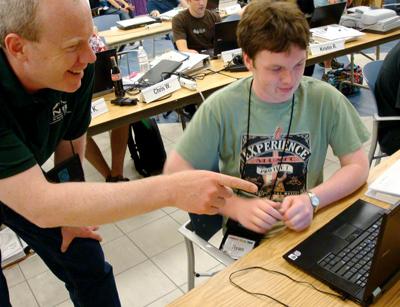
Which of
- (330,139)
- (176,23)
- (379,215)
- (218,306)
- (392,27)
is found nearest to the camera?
(218,306)

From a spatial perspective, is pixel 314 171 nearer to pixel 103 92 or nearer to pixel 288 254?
pixel 288 254

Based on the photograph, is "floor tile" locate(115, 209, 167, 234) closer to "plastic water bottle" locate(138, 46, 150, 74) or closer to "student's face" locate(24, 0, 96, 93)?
"plastic water bottle" locate(138, 46, 150, 74)

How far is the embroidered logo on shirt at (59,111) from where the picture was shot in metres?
1.18

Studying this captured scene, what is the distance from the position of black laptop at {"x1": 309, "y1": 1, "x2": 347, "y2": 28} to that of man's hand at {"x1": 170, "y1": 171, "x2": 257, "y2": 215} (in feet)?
9.91

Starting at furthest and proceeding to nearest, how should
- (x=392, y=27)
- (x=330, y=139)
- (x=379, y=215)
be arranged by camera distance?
(x=392, y=27) → (x=330, y=139) → (x=379, y=215)

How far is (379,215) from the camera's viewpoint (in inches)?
39.7

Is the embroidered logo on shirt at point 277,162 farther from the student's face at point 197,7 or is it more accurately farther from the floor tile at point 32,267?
the student's face at point 197,7

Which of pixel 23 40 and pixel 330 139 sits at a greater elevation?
pixel 23 40

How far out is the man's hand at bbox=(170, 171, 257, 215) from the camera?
31.7 inches

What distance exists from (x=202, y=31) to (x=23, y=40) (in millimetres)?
3063

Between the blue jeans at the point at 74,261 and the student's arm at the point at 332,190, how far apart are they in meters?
0.74

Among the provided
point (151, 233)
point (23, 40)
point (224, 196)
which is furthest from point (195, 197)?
point (151, 233)

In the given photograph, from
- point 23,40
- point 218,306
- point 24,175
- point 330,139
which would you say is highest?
point 23,40

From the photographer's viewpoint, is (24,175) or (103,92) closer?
(24,175)
